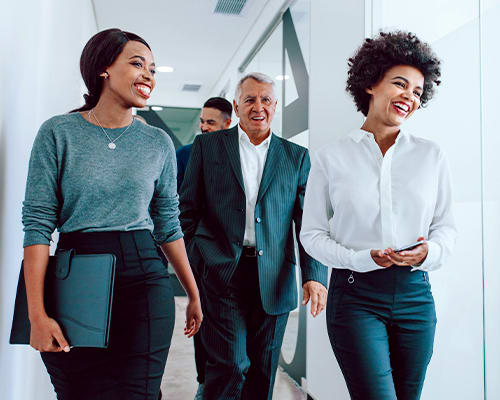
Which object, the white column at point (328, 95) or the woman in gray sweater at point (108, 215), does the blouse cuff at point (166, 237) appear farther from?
the white column at point (328, 95)

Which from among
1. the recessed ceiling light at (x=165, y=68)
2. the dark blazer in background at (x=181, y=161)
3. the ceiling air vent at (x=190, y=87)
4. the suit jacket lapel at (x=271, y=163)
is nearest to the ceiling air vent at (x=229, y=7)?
the dark blazer in background at (x=181, y=161)

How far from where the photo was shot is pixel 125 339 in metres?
1.38

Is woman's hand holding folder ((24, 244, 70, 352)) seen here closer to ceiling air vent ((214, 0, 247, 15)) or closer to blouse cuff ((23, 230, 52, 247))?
blouse cuff ((23, 230, 52, 247))

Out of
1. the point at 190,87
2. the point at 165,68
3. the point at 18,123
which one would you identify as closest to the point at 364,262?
the point at 18,123

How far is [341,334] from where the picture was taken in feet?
5.35

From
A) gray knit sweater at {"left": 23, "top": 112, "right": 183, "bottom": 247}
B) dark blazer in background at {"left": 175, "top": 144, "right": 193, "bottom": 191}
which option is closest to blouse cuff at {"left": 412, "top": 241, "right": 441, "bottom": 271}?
gray knit sweater at {"left": 23, "top": 112, "right": 183, "bottom": 247}

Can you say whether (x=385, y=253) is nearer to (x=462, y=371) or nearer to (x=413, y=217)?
(x=413, y=217)

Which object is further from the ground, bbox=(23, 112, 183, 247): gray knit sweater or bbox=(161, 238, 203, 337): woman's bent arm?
bbox=(23, 112, 183, 247): gray knit sweater

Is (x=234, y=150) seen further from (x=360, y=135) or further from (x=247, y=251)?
(x=360, y=135)

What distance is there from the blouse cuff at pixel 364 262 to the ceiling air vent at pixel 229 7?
12.4 ft

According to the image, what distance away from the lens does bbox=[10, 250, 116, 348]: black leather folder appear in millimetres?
1231

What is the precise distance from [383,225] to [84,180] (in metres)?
0.95

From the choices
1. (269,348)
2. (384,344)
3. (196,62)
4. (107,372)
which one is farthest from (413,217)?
(196,62)

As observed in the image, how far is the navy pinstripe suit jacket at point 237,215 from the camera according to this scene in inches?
82.7
